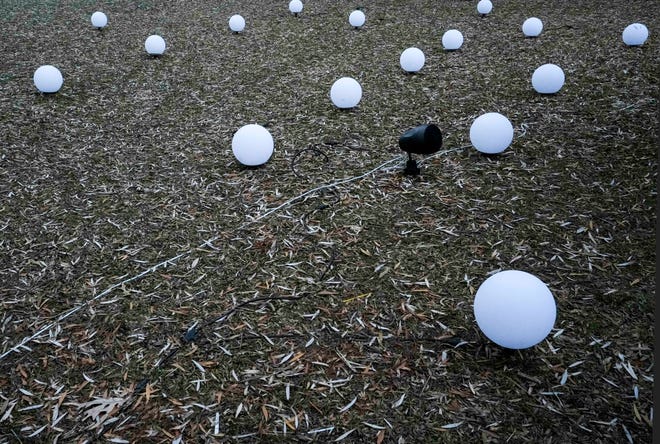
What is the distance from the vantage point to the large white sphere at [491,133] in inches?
192

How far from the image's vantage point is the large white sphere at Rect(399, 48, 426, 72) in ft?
24.8

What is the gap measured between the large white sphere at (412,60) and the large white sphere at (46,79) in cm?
512

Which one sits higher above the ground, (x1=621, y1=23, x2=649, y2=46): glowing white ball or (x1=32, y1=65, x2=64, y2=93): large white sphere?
(x1=32, y1=65, x2=64, y2=93): large white sphere

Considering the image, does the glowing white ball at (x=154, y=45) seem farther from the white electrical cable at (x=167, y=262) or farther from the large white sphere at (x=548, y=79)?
the large white sphere at (x=548, y=79)

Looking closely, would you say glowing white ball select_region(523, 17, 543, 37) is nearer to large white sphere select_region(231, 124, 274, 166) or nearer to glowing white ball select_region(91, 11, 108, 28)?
large white sphere select_region(231, 124, 274, 166)

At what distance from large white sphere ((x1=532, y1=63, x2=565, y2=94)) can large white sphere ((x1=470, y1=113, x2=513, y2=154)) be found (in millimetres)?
1879

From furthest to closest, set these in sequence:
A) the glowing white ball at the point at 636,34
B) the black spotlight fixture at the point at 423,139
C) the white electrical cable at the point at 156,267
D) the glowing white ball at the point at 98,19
Result: the glowing white ball at the point at 98,19
the glowing white ball at the point at 636,34
the black spotlight fixture at the point at 423,139
the white electrical cable at the point at 156,267

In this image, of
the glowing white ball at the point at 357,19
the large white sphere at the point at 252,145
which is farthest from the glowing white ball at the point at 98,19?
the large white sphere at the point at 252,145

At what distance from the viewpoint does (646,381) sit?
269 centimetres

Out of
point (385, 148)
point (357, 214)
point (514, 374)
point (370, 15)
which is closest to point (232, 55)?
point (370, 15)

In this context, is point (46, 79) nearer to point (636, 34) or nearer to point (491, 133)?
point (491, 133)

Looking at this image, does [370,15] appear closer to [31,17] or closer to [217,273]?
[31,17]

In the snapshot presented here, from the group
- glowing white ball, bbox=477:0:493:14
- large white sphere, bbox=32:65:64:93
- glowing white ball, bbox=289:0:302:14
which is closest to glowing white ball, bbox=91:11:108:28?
glowing white ball, bbox=289:0:302:14

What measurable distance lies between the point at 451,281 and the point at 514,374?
0.87 m
